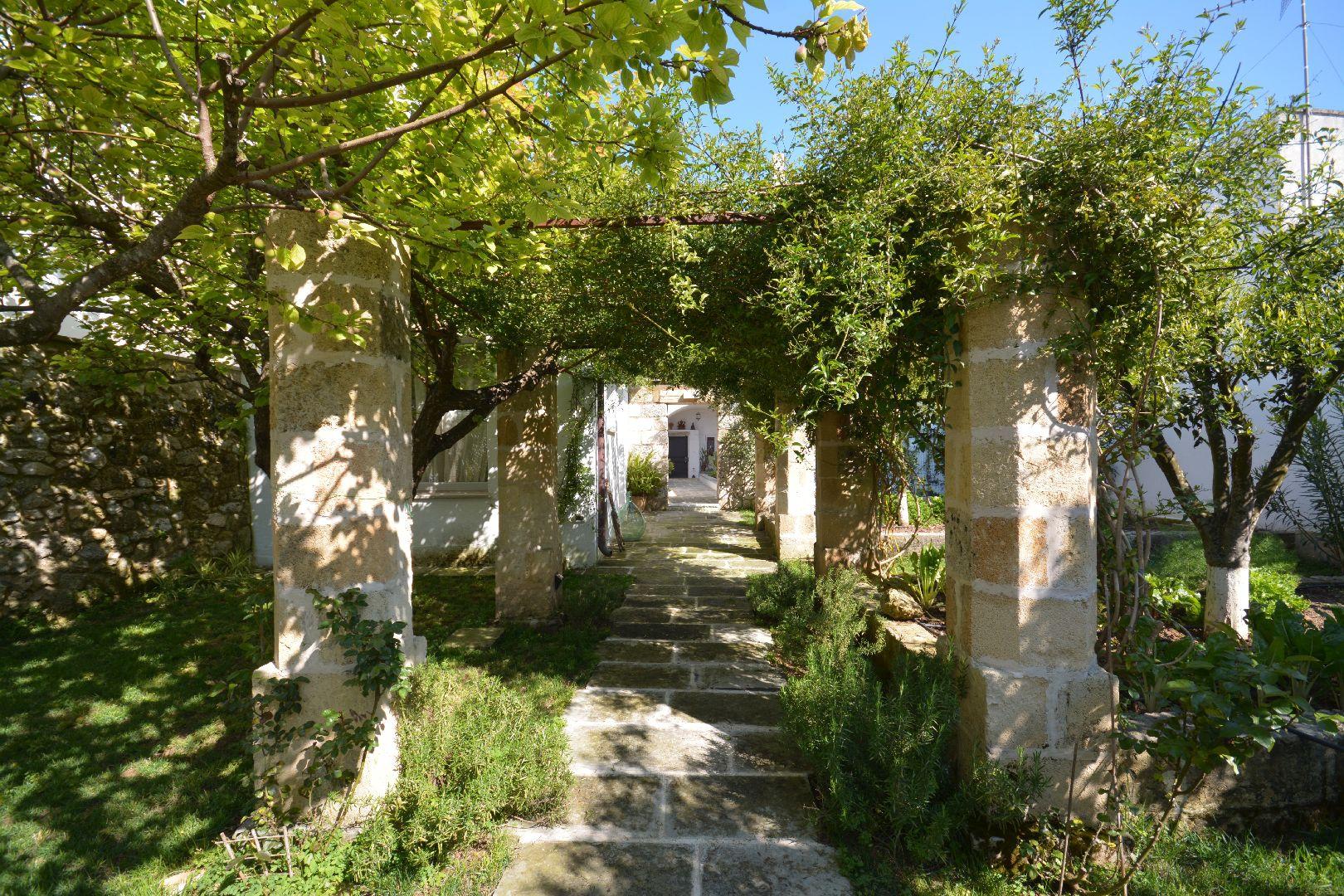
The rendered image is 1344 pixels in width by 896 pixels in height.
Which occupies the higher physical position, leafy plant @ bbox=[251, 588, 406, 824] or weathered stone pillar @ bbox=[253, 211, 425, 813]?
weathered stone pillar @ bbox=[253, 211, 425, 813]

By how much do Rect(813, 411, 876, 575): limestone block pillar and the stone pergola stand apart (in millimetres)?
2902

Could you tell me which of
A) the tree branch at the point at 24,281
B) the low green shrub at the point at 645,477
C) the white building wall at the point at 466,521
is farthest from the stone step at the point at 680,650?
the low green shrub at the point at 645,477

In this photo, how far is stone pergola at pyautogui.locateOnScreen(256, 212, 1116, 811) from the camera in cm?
242

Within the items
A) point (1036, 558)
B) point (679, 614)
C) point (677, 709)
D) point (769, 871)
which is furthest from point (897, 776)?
point (679, 614)

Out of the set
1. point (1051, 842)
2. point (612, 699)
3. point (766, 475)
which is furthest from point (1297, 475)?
point (612, 699)

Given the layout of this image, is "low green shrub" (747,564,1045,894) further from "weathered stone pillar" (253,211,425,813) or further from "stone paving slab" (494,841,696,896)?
"weathered stone pillar" (253,211,425,813)

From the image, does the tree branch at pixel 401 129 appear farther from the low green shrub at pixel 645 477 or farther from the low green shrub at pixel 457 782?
the low green shrub at pixel 645 477

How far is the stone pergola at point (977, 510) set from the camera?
7.94 ft

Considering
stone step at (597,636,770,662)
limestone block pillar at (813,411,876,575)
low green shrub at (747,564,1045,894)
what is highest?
limestone block pillar at (813,411,876,575)

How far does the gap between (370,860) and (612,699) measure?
1.75m

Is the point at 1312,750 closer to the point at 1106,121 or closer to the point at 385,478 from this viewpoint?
the point at 1106,121

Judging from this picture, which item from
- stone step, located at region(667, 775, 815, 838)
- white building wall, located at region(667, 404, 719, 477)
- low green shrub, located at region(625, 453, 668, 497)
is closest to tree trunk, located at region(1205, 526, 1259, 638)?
stone step, located at region(667, 775, 815, 838)

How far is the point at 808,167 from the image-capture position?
115 inches

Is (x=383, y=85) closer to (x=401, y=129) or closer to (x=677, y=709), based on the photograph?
(x=401, y=129)
